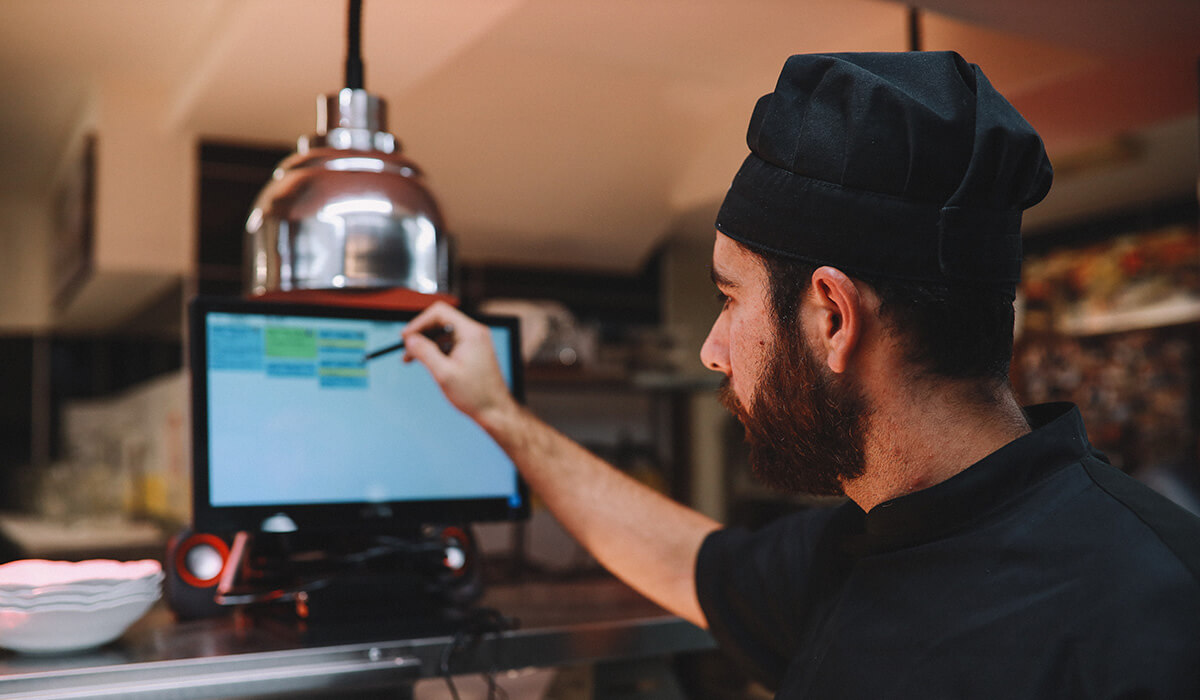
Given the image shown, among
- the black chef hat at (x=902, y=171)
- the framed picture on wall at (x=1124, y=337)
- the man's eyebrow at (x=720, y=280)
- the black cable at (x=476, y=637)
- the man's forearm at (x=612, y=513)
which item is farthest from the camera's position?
the framed picture on wall at (x=1124, y=337)

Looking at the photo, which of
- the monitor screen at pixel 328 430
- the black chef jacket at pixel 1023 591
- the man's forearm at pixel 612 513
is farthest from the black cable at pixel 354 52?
the black chef jacket at pixel 1023 591

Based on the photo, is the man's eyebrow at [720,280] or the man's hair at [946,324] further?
the man's eyebrow at [720,280]

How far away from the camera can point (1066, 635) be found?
0.68m

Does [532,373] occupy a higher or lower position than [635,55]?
lower

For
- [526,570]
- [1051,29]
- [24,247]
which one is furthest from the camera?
[24,247]

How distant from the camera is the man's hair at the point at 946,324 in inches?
31.0

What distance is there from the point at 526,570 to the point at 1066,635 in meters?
2.52

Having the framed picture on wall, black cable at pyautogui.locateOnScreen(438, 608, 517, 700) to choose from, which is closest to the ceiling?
the framed picture on wall

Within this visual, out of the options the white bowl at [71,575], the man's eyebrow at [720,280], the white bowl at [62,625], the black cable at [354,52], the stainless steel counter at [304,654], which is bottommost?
the stainless steel counter at [304,654]

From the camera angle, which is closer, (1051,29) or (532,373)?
(1051,29)

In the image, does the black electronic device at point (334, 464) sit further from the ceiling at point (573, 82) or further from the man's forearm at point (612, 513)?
the ceiling at point (573, 82)

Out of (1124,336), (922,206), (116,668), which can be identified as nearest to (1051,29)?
(922,206)

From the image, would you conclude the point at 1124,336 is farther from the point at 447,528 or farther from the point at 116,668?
the point at 116,668

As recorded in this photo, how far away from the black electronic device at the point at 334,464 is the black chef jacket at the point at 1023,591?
54 cm
